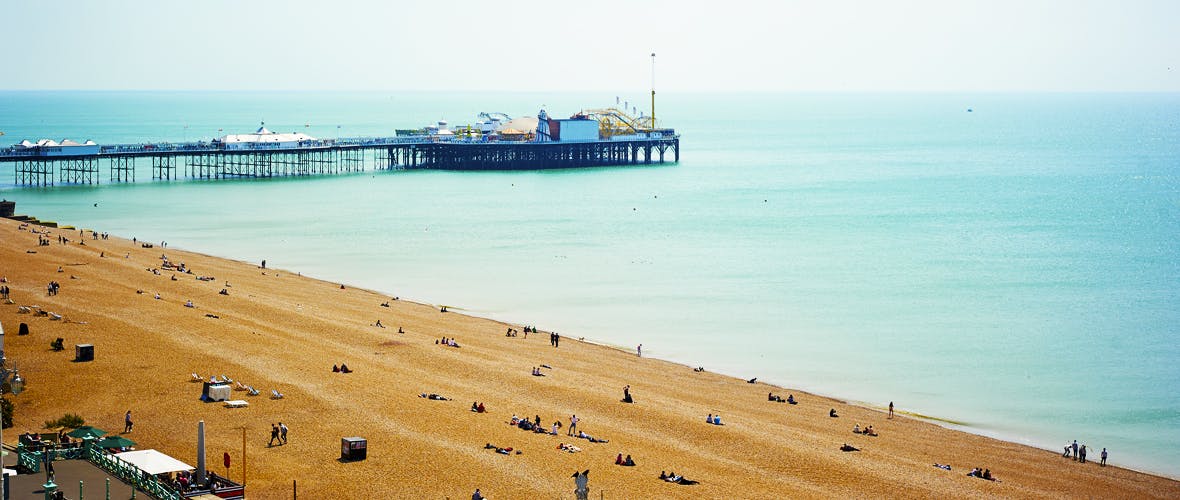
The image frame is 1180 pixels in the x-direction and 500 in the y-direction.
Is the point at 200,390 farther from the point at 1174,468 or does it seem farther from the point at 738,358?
the point at 1174,468

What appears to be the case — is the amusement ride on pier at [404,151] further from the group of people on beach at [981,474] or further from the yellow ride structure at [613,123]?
the group of people on beach at [981,474]

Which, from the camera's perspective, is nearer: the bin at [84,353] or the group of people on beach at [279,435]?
the group of people on beach at [279,435]

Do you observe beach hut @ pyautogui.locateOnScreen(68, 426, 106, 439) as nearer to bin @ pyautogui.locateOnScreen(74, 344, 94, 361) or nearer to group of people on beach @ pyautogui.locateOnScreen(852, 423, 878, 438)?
bin @ pyautogui.locateOnScreen(74, 344, 94, 361)

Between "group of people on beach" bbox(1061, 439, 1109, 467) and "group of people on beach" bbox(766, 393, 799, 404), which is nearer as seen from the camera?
"group of people on beach" bbox(1061, 439, 1109, 467)

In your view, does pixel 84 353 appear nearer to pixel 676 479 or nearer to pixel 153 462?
pixel 153 462

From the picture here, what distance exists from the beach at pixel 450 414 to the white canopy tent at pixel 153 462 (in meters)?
1.29

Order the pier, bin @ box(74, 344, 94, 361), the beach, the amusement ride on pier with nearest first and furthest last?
1. the beach
2. bin @ box(74, 344, 94, 361)
3. the pier
4. the amusement ride on pier

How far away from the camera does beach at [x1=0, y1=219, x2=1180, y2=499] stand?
865 inches

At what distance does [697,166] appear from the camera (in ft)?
384

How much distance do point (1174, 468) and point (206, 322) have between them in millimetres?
23477

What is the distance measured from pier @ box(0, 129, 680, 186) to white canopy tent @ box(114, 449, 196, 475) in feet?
218

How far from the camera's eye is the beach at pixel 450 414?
22.0 metres

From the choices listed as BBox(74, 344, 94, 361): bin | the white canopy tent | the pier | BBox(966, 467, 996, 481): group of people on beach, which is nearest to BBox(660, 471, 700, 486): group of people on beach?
BBox(966, 467, 996, 481): group of people on beach

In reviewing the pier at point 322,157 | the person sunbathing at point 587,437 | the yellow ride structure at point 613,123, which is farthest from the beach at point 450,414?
the yellow ride structure at point 613,123
